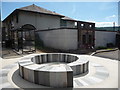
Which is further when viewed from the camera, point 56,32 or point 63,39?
point 56,32

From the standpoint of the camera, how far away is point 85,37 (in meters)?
12.7

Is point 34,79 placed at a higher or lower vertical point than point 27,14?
lower

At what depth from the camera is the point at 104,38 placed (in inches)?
608

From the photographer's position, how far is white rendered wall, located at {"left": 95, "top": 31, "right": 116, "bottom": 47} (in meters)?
14.5

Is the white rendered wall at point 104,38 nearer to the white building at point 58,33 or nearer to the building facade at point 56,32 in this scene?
the white building at point 58,33

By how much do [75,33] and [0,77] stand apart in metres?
9.51

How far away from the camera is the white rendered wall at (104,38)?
14506 mm

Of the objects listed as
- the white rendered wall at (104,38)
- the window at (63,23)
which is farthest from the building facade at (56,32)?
the window at (63,23)

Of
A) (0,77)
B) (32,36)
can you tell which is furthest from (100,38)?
(0,77)

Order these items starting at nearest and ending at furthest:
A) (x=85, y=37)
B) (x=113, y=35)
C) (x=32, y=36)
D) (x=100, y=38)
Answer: (x=32, y=36), (x=85, y=37), (x=100, y=38), (x=113, y=35)

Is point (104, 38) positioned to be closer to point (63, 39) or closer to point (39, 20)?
point (63, 39)

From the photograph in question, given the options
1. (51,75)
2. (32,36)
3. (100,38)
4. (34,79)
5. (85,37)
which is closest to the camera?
(51,75)

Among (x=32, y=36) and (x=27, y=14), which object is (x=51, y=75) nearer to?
(x=32, y=36)

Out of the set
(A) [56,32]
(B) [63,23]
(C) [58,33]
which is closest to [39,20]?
(B) [63,23]
